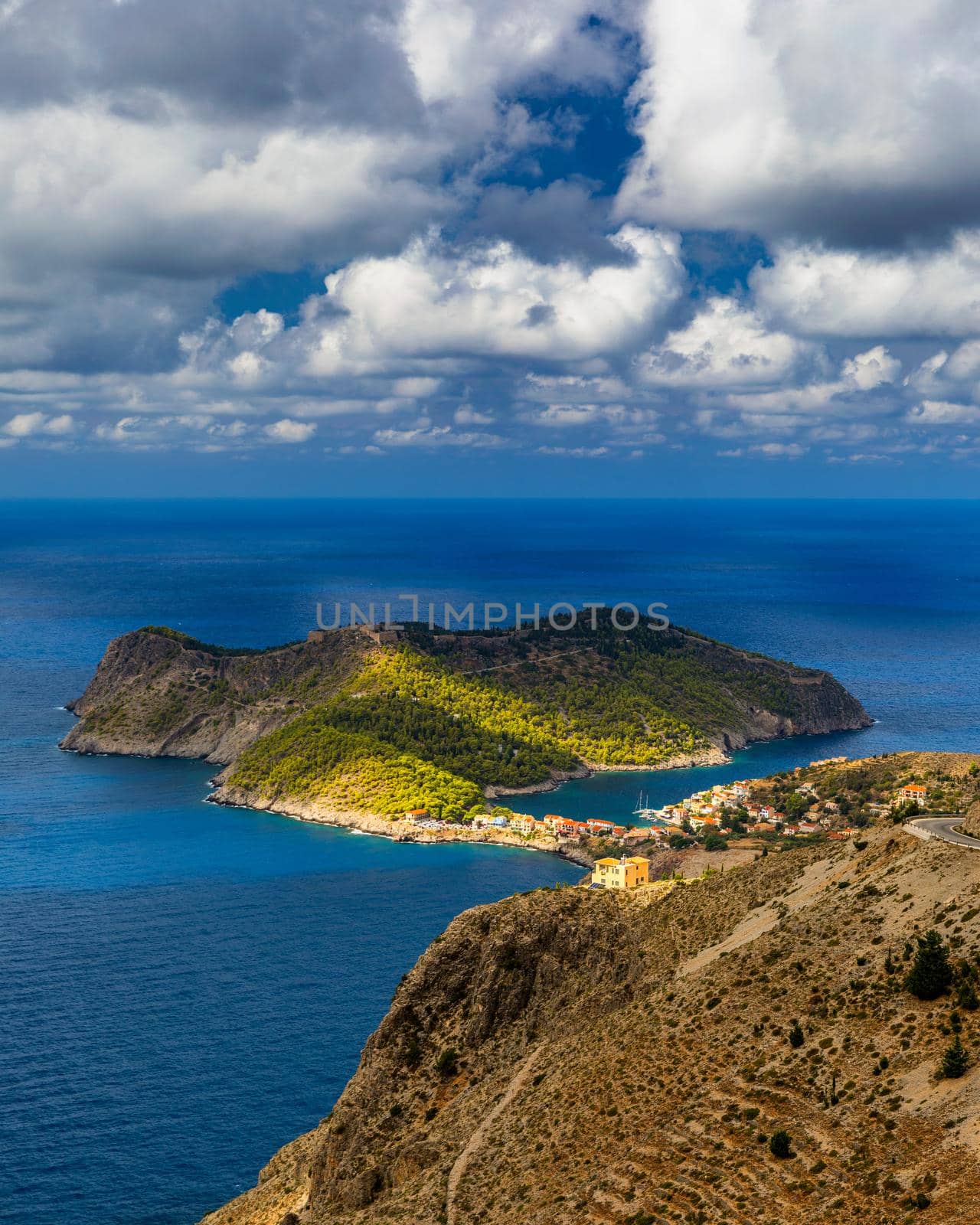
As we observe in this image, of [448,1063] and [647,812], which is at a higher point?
[448,1063]

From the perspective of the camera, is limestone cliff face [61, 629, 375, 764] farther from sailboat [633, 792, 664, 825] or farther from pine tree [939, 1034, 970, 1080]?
pine tree [939, 1034, 970, 1080]

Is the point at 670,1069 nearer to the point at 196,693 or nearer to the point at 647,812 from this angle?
the point at 647,812

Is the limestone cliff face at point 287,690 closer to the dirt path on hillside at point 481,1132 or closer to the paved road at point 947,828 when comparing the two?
the paved road at point 947,828

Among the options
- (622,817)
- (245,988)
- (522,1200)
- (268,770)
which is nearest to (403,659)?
(268,770)

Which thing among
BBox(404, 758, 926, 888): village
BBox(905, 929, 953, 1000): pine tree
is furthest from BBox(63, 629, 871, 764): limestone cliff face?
BBox(905, 929, 953, 1000): pine tree

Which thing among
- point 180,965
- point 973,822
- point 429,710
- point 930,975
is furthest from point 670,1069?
point 429,710

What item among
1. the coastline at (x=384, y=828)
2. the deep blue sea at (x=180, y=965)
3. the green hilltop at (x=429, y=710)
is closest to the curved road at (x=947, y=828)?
the deep blue sea at (x=180, y=965)
